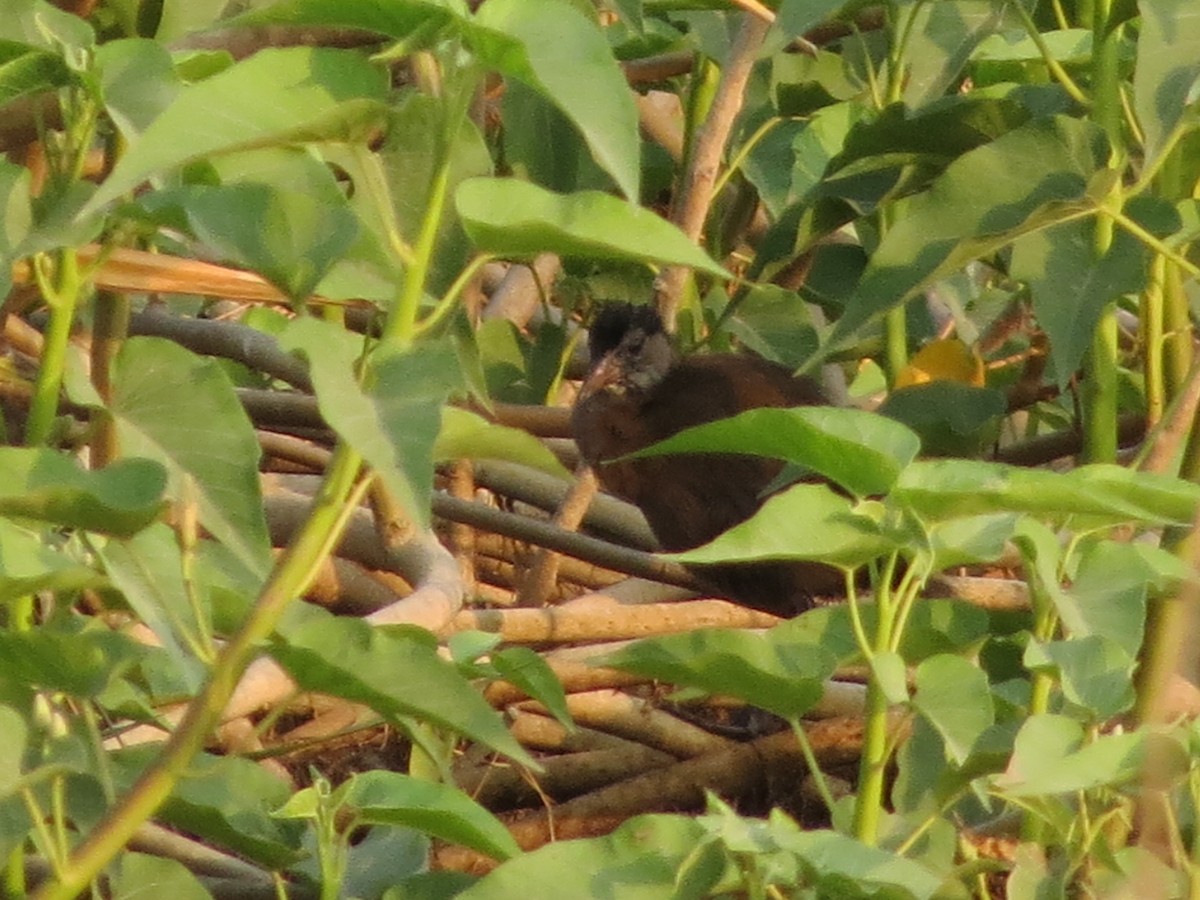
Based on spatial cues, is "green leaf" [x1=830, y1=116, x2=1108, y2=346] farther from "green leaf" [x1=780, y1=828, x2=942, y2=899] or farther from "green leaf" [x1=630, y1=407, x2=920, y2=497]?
"green leaf" [x1=780, y1=828, x2=942, y2=899]

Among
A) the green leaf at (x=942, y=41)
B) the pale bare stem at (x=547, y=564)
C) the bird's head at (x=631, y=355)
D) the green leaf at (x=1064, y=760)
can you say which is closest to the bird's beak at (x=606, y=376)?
the bird's head at (x=631, y=355)

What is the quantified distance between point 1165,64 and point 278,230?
72 cm

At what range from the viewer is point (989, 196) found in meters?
1.94

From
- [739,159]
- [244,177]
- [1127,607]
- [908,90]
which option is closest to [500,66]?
[244,177]

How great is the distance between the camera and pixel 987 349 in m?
3.22

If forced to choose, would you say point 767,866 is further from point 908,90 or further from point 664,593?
point 664,593

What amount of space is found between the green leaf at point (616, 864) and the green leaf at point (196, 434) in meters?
0.27

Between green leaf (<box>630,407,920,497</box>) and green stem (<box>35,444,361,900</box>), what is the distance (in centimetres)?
24

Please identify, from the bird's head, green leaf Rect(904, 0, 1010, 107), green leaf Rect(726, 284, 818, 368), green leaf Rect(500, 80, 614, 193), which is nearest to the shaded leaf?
green leaf Rect(904, 0, 1010, 107)

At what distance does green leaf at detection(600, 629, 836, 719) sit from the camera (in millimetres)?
1706

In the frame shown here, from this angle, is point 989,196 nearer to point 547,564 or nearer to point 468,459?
point 468,459

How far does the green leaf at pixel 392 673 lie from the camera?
4.73 ft

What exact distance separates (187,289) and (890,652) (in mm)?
852

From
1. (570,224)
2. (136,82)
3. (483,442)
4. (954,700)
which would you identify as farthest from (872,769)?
(136,82)
